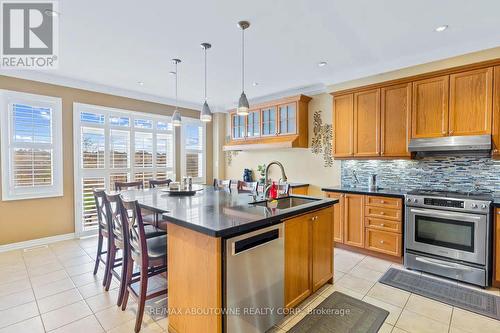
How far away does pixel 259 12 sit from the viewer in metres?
2.44

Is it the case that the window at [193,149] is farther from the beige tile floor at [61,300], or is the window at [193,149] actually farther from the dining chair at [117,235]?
the dining chair at [117,235]

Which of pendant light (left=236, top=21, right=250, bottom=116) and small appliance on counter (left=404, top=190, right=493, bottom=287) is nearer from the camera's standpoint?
pendant light (left=236, top=21, right=250, bottom=116)

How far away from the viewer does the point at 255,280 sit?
1.86 metres

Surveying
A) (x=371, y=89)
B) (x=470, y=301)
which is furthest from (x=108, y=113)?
(x=470, y=301)

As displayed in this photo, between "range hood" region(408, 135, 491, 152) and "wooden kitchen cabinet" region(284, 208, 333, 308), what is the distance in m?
1.74

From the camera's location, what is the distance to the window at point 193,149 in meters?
6.12

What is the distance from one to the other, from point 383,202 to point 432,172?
0.90 m

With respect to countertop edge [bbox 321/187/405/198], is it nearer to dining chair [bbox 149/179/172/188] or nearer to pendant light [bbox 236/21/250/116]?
pendant light [bbox 236/21/250/116]

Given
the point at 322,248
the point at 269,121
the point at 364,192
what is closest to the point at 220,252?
the point at 322,248

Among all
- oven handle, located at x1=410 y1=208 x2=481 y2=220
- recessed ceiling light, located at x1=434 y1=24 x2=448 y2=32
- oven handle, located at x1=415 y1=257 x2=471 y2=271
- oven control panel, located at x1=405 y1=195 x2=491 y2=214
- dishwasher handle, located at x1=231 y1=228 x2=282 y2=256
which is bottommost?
oven handle, located at x1=415 y1=257 x2=471 y2=271

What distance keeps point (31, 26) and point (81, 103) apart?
2.02 metres

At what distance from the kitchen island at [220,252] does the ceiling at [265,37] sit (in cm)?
189

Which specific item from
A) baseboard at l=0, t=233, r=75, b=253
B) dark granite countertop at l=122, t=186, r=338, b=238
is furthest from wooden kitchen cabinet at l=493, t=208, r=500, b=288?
baseboard at l=0, t=233, r=75, b=253

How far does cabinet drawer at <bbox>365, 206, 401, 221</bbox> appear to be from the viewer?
3.40 meters
